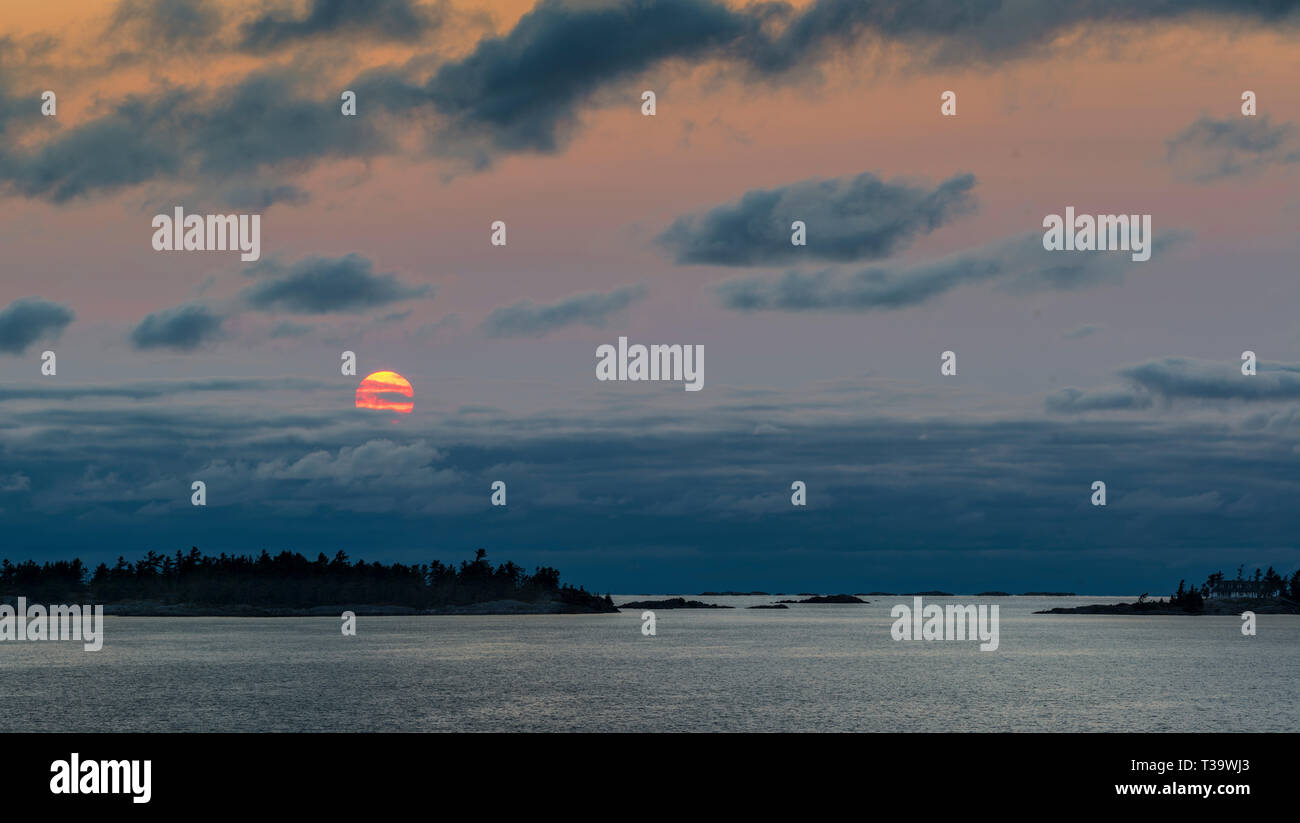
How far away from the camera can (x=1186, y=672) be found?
506 feet

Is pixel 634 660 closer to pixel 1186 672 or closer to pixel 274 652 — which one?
pixel 274 652
